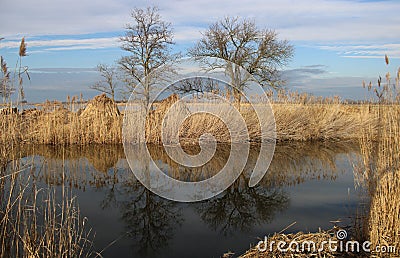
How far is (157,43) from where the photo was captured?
1238 centimetres

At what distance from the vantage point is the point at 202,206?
5.01 metres

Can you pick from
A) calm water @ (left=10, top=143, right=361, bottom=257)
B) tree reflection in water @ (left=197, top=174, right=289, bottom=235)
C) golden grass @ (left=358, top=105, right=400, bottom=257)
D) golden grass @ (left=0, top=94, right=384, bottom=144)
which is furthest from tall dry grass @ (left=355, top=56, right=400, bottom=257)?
golden grass @ (left=0, top=94, right=384, bottom=144)

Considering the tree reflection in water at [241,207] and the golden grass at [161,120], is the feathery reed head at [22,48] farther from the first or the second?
the golden grass at [161,120]

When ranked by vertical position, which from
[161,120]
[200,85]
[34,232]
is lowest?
[34,232]

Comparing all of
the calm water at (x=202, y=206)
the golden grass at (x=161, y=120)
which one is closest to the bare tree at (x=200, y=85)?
the golden grass at (x=161, y=120)

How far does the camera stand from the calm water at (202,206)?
383 centimetres

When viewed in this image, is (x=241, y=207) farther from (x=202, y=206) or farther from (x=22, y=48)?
(x=22, y=48)

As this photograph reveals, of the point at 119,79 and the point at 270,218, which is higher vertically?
the point at 119,79

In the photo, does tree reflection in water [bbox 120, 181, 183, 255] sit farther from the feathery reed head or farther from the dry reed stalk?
the feathery reed head

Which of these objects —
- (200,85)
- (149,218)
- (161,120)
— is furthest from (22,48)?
(200,85)

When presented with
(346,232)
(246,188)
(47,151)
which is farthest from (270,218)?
(47,151)

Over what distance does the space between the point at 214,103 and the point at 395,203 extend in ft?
23.8

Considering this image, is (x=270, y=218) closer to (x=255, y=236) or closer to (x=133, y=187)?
(x=255, y=236)

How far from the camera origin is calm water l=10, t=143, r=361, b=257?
383 cm
